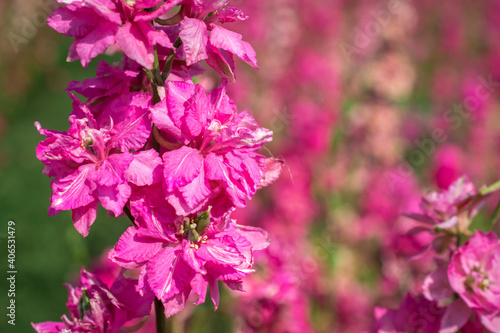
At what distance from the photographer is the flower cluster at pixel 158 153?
65cm

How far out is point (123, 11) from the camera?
2.19 ft

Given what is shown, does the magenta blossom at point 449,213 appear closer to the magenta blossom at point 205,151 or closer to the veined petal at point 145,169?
the magenta blossom at point 205,151

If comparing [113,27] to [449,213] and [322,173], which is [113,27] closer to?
[449,213]

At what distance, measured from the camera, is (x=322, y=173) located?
252 cm

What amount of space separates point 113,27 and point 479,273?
2.41 feet

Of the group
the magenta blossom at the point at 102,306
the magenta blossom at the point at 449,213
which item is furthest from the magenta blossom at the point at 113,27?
the magenta blossom at the point at 449,213

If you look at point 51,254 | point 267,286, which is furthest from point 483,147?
point 51,254

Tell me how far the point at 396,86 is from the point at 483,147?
52.1 inches

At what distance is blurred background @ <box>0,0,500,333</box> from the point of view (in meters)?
1.84

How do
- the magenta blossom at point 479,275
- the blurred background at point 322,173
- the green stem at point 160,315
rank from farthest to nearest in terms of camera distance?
the blurred background at point 322,173 → the magenta blossom at point 479,275 → the green stem at point 160,315

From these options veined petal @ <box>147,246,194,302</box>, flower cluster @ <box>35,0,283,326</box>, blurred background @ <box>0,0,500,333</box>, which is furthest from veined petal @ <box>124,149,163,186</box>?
blurred background @ <box>0,0,500,333</box>

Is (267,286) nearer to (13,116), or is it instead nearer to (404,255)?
(404,255)

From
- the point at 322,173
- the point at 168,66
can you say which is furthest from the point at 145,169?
the point at 322,173

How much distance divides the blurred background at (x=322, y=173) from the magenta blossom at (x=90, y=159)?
0.42m
